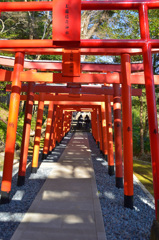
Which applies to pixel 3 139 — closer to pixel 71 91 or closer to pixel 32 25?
pixel 71 91

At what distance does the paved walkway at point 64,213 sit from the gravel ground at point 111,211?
18 centimetres

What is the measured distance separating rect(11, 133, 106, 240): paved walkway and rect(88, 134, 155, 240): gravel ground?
19 cm

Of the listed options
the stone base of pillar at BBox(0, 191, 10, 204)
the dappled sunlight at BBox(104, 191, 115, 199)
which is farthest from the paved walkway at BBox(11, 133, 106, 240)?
the stone base of pillar at BBox(0, 191, 10, 204)

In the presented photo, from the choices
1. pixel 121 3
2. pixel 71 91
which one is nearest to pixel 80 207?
pixel 71 91

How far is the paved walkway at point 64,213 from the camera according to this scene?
339 centimetres

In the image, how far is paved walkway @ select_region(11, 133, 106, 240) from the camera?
11.1ft

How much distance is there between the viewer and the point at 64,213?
4.20m

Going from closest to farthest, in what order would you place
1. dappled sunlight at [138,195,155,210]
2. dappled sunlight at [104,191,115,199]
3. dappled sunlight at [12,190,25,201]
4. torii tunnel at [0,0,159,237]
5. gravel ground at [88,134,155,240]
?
gravel ground at [88,134,155,240]
torii tunnel at [0,0,159,237]
dappled sunlight at [138,195,155,210]
dappled sunlight at [12,190,25,201]
dappled sunlight at [104,191,115,199]

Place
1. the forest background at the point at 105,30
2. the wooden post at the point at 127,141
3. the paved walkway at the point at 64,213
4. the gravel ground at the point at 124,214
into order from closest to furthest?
the paved walkway at the point at 64,213 → the gravel ground at the point at 124,214 → the wooden post at the point at 127,141 → the forest background at the point at 105,30

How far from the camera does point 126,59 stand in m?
4.86

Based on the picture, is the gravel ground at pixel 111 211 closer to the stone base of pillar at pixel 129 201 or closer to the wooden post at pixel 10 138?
the stone base of pillar at pixel 129 201

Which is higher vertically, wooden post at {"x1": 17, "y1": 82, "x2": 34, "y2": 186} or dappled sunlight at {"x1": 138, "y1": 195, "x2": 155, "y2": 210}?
wooden post at {"x1": 17, "y1": 82, "x2": 34, "y2": 186}

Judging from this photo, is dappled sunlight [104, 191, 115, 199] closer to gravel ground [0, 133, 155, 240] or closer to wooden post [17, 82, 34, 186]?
gravel ground [0, 133, 155, 240]

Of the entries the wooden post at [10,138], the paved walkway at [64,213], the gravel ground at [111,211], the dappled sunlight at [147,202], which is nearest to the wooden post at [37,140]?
the gravel ground at [111,211]
